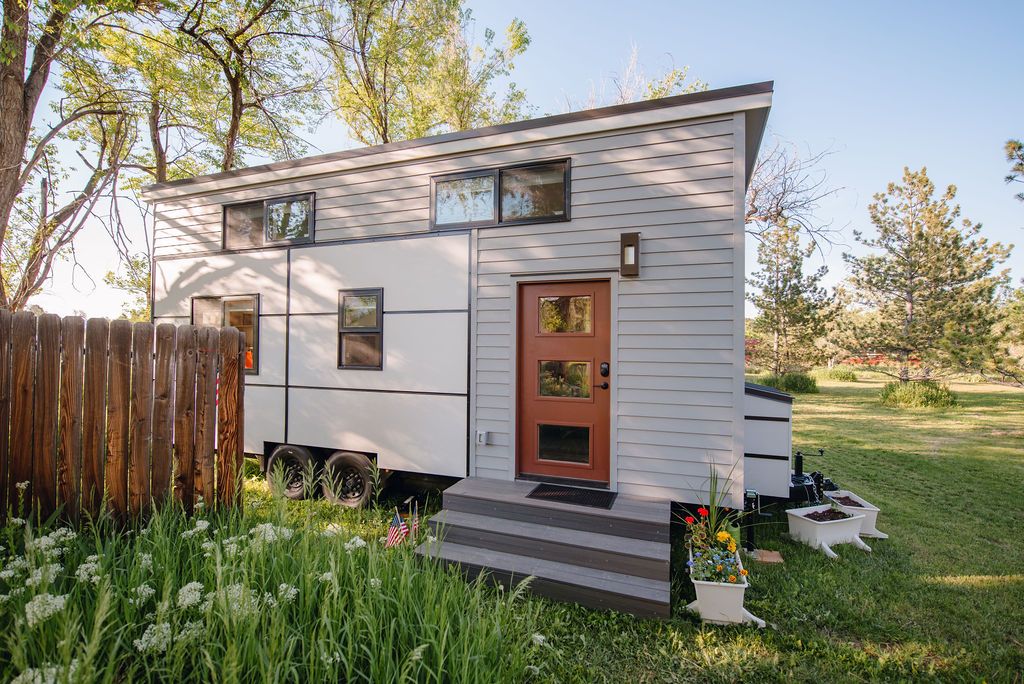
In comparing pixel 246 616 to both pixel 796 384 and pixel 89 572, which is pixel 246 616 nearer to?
pixel 89 572

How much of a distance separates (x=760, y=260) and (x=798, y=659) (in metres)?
16.0

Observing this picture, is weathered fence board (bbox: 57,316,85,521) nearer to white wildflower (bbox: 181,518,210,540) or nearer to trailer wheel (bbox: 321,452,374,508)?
white wildflower (bbox: 181,518,210,540)

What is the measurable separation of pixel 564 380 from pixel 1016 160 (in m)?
8.90

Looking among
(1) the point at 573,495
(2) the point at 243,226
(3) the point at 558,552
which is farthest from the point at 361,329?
(3) the point at 558,552

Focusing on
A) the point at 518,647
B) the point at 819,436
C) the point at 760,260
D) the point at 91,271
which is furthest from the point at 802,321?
the point at 91,271

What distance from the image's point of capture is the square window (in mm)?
4965

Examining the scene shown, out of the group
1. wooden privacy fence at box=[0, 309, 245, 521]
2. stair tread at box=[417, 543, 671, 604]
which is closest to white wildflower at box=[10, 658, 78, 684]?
stair tread at box=[417, 543, 671, 604]

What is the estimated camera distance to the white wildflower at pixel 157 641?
1.43m

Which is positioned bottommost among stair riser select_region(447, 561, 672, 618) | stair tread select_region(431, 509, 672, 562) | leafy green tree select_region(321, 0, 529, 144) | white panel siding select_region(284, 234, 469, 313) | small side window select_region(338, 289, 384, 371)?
stair riser select_region(447, 561, 672, 618)

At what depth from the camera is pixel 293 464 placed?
194 inches

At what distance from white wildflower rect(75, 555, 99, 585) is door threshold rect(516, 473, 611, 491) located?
9.24ft

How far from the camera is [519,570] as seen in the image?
302cm

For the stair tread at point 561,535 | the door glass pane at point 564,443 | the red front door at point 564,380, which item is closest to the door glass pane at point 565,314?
the red front door at point 564,380

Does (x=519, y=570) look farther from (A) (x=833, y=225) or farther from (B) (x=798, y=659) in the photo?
(A) (x=833, y=225)
